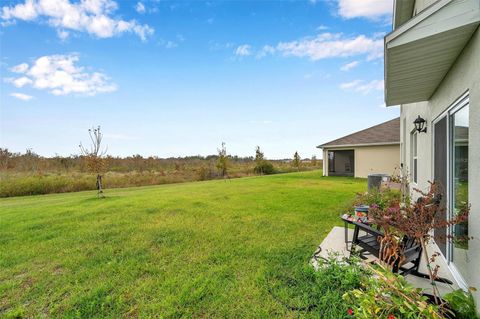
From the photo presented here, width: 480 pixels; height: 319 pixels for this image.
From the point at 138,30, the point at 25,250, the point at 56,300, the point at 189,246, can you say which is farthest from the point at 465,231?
the point at 138,30

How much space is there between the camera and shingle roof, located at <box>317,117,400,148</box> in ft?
52.7

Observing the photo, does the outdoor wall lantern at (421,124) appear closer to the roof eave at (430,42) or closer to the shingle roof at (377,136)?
the roof eave at (430,42)

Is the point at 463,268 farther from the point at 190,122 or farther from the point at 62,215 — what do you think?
the point at 190,122

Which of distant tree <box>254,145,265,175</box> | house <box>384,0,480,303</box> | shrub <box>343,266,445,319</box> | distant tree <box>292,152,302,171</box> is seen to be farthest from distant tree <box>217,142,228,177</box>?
shrub <box>343,266,445,319</box>

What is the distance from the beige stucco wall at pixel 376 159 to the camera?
15.8m

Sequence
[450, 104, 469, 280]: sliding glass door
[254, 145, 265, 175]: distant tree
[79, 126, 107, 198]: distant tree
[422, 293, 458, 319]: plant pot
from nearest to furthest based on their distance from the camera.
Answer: [422, 293, 458, 319]: plant pot, [450, 104, 469, 280]: sliding glass door, [79, 126, 107, 198]: distant tree, [254, 145, 265, 175]: distant tree

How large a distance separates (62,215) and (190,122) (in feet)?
52.3

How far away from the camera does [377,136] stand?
1700 centimetres

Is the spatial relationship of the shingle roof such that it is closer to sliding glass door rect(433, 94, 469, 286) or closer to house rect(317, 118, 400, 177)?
house rect(317, 118, 400, 177)

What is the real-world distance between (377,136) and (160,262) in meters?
17.8

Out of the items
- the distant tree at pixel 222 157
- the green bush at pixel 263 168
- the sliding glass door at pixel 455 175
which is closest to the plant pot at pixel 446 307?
the sliding glass door at pixel 455 175

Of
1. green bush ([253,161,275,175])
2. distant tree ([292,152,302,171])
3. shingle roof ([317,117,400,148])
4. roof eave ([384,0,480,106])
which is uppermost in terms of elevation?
shingle roof ([317,117,400,148])

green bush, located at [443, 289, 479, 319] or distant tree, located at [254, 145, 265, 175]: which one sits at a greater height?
distant tree, located at [254, 145, 265, 175]

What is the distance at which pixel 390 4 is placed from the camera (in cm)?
855
